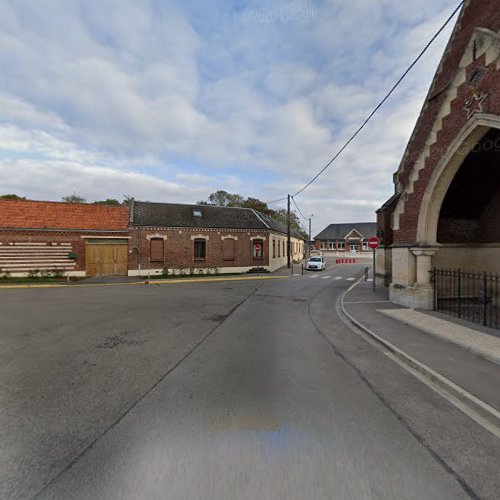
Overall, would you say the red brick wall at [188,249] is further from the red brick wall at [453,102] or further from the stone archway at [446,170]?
the stone archway at [446,170]

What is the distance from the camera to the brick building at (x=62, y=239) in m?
16.8

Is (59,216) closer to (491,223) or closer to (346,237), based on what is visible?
(491,223)

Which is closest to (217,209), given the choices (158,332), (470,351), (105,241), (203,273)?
(203,273)

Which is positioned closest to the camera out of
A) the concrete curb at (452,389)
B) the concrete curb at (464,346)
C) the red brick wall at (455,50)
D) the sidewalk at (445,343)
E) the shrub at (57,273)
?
the concrete curb at (452,389)

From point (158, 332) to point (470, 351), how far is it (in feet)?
22.4

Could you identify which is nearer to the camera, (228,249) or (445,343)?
(445,343)

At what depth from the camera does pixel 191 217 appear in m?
21.9

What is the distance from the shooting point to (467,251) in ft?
31.9

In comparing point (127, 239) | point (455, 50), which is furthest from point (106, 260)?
point (455, 50)

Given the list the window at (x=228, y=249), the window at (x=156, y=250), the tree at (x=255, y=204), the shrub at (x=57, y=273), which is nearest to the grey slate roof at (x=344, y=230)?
the tree at (x=255, y=204)

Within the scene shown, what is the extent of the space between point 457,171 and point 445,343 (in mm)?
5688

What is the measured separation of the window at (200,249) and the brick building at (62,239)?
5.28m

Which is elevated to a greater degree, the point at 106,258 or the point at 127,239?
the point at 127,239

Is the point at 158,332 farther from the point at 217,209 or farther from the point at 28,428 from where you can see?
the point at 217,209
